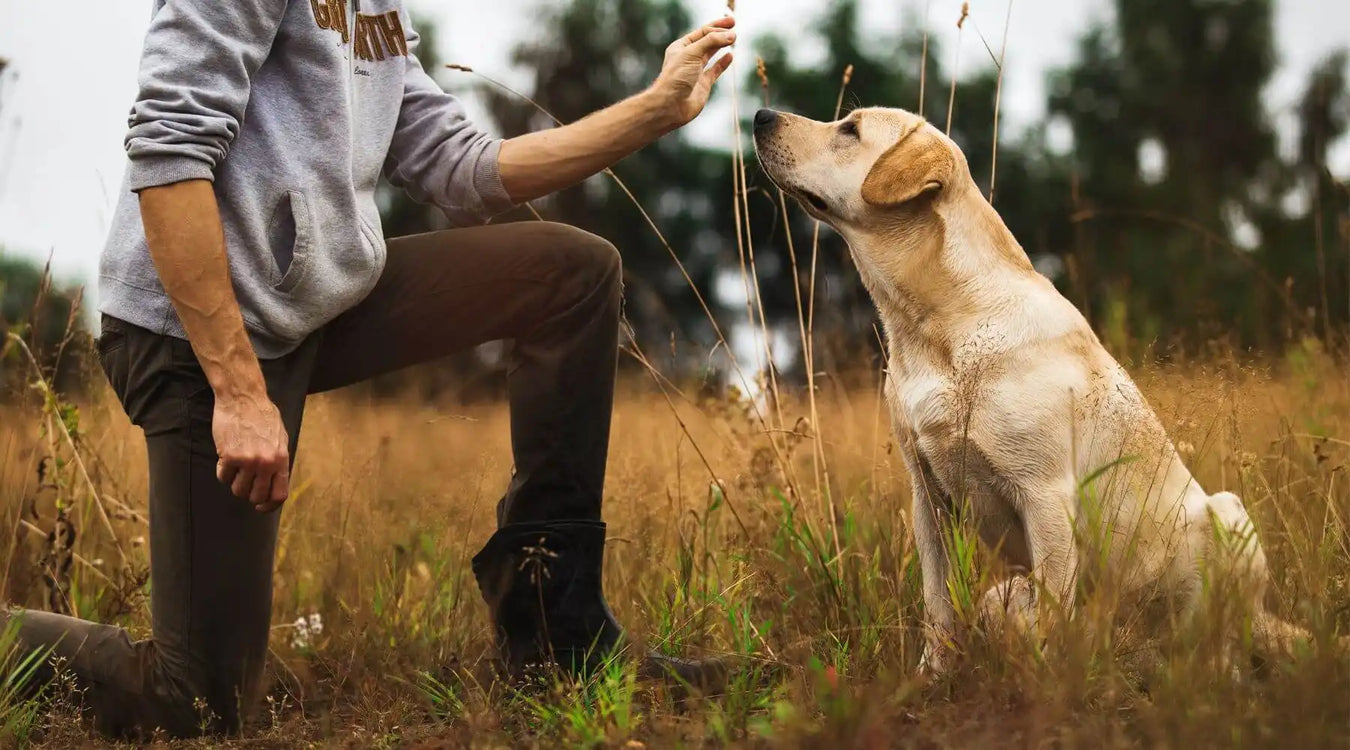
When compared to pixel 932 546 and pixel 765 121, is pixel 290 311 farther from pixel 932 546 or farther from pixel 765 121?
pixel 932 546

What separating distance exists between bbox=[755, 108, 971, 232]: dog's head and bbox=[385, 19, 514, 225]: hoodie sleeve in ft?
2.29

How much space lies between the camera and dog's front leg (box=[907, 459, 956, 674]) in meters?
2.94

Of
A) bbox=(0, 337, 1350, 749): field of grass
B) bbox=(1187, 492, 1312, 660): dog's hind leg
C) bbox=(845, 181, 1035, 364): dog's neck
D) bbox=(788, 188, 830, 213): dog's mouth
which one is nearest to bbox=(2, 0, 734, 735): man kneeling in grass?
bbox=(0, 337, 1350, 749): field of grass

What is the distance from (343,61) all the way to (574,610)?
1337 mm

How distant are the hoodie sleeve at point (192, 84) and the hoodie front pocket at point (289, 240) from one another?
18 centimetres

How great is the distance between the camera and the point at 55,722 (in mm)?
2832


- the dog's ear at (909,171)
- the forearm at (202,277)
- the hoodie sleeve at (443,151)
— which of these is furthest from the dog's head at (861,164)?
the forearm at (202,277)

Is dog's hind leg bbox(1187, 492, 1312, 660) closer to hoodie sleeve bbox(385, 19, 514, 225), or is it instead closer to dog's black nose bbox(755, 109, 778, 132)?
dog's black nose bbox(755, 109, 778, 132)

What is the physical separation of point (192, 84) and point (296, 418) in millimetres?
757

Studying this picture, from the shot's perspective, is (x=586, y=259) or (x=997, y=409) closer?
(x=997, y=409)

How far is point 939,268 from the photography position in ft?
10.3

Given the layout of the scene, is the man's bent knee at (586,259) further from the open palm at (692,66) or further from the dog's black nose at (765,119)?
the dog's black nose at (765,119)

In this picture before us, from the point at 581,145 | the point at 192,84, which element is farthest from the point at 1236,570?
the point at 192,84

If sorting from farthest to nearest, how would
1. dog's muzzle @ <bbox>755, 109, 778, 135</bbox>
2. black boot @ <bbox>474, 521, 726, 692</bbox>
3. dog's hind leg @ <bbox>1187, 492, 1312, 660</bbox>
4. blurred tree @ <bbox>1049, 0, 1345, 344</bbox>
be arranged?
blurred tree @ <bbox>1049, 0, 1345, 344</bbox>, dog's muzzle @ <bbox>755, 109, 778, 135</bbox>, black boot @ <bbox>474, 521, 726, 692</bbox>, dog's hind leg @ <bbox>1187, 492, 1312, 660</bbox>
